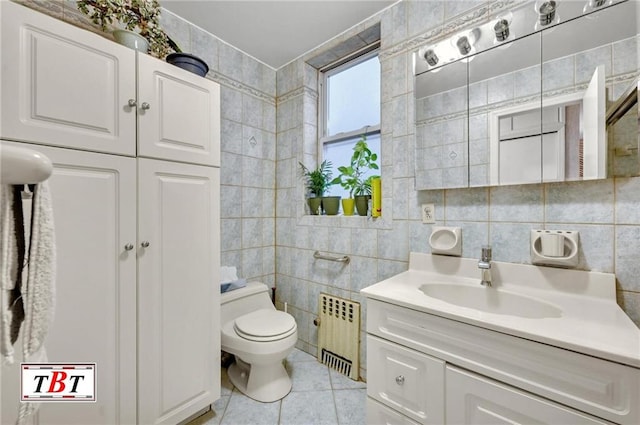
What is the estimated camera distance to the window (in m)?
1.93

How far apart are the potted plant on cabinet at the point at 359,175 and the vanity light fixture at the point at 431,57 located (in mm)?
568

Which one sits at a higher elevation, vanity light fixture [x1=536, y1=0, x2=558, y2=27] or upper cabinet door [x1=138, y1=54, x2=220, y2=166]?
vanity light fixture [x1=536, y1=0, x2=558, y2=27]

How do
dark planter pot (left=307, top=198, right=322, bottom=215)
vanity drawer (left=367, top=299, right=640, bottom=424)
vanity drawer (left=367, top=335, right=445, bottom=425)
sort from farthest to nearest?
dark planter pot (left=307, top=198, right=322, bottom=215) < vanity drawer (left=367, top=335, right=445, bottom=425) < vanity drawer (left=367, top=299, right=640, bottom=424)

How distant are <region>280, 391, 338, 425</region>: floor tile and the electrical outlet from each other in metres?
1.15

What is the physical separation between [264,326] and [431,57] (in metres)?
1.76

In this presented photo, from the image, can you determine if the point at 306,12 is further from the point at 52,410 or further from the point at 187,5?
the point at 52,410

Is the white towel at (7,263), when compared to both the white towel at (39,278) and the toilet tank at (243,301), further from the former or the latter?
the toilet tank at (243,301)

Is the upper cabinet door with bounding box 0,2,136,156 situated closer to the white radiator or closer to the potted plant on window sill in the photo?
the potted plant on window sill

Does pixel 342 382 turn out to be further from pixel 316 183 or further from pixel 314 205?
pixel 316 183

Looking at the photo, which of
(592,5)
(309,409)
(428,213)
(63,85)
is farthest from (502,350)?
(63,85)

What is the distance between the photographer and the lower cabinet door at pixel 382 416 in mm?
1084

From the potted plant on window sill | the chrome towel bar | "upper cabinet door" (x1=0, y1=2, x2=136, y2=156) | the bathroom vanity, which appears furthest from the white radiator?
"upper cabinet door" (x1=0, y1=2, x2=136, y2=156)

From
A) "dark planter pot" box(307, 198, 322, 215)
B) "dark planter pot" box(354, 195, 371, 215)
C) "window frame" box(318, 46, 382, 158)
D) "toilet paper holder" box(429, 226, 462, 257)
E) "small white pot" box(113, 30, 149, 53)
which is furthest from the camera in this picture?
"dark planter pot" box(307, 198, 322, 215)

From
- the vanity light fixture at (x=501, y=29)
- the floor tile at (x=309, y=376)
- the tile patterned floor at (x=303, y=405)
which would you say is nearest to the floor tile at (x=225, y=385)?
the tile patterned floor at (x=303, y=405)
